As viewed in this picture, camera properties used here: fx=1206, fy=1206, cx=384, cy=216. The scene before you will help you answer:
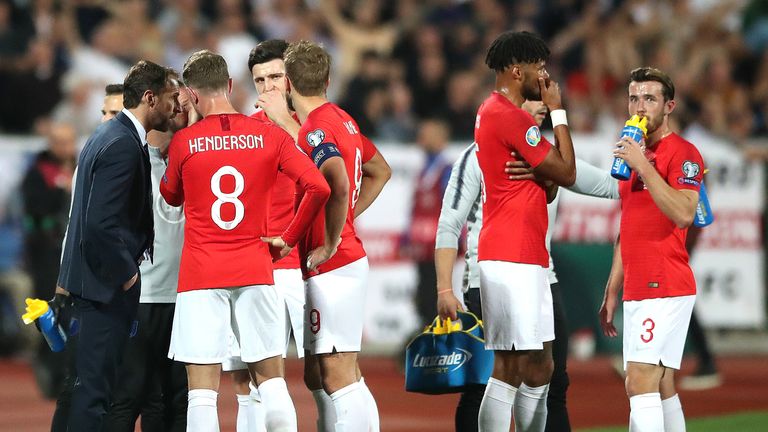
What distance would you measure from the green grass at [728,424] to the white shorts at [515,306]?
313 cm

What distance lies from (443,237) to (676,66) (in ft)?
39.1

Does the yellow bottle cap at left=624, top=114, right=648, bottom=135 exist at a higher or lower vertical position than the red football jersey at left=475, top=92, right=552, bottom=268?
higher

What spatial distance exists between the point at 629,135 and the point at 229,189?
221cm

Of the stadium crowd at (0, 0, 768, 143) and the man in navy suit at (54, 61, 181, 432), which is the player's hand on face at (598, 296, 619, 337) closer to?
the man in navy suit at (54, 61, 181, 432)

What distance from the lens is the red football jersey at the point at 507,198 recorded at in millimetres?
6555

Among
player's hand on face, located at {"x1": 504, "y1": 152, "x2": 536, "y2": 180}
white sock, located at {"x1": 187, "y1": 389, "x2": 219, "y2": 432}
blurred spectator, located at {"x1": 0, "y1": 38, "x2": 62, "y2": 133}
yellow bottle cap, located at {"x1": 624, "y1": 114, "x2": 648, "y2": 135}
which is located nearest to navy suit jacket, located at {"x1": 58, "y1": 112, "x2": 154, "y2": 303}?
white sock, located at {"x1": 187, "y1": 389, "x2": 219, "y2": 432}

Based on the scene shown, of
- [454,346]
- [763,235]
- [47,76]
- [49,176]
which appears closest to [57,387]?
[49,176]

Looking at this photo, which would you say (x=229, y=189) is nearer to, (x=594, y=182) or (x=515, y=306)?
(x=515, y=306)

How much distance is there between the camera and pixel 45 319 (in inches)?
255

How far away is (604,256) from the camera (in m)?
14.4

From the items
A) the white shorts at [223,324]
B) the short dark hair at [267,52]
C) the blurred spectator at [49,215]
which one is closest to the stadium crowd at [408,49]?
the blurred spectator at [49,215]

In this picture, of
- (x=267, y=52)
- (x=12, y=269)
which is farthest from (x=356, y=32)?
(x=267, y=52)

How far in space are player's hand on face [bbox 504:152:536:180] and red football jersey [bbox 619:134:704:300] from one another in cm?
69

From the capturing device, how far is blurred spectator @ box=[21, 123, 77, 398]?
10.6 metres
